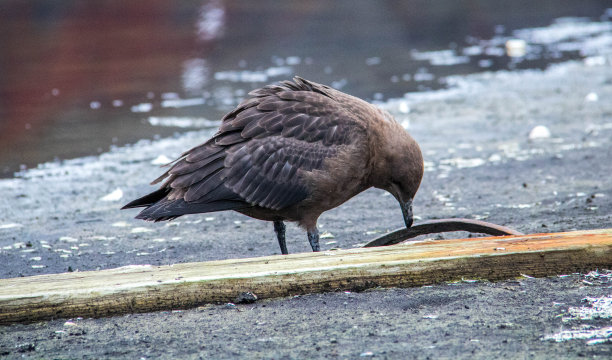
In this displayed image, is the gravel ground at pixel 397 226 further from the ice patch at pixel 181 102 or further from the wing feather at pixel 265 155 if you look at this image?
the ice patch at pixel 181 102

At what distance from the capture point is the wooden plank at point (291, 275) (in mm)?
4004

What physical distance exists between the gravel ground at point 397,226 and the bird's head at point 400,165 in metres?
0.81

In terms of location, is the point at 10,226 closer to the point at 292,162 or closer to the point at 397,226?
the point at 292,162

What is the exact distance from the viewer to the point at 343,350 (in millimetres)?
3586

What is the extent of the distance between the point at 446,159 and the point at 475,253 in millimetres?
4291

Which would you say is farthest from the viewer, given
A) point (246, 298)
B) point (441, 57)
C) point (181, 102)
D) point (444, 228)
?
point (441, 57)

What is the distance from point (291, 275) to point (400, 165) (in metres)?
1.55

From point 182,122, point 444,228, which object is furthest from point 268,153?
point 182,122

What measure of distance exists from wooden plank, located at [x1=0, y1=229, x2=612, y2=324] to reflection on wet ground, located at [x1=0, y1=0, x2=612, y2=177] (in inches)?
191

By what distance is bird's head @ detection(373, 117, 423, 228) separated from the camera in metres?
5.37

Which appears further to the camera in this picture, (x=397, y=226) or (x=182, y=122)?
(x=182, y=122)

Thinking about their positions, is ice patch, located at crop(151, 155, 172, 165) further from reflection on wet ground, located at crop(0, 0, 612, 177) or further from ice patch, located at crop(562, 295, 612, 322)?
ice patch, located at crop(562, 295, 612, 322)

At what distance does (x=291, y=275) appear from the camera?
4.16 metres

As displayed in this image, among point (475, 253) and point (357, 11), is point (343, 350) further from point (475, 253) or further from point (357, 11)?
point (357, 11)
